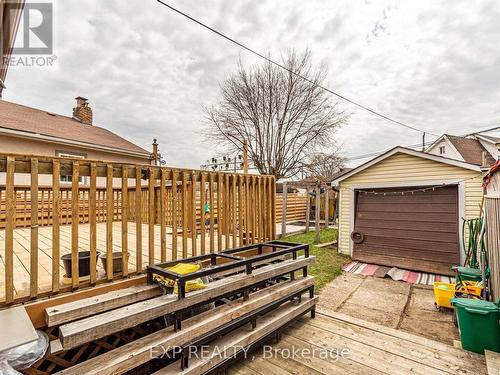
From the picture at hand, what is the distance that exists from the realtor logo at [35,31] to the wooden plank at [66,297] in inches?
147

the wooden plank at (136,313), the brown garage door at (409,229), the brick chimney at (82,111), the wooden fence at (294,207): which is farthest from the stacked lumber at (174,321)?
the brick chimney at (82,111)

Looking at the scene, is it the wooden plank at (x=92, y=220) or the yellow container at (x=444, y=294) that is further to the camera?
the yellow container at (x=444, y=294)

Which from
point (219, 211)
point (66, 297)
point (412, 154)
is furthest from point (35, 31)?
point (412, 154)

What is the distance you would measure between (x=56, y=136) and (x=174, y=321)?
9096mm

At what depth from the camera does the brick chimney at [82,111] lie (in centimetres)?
1209

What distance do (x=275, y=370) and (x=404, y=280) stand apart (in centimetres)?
434

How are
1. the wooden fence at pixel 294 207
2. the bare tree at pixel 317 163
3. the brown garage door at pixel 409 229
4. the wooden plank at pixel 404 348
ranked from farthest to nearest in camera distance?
the bare tree at pixel 317 163 < the wooden fence at pixel 294 207 < the brown garage door at pixel 409 229 < the wooden plank at pixel 404 348

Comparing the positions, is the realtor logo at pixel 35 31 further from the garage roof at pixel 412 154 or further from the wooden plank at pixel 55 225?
the garage roof at pixel 412 154

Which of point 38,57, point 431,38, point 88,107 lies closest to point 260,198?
point 38,57

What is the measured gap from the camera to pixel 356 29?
22.9 feet

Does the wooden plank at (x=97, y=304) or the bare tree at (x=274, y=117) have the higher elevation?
the bare tree at (x=274, y=117)

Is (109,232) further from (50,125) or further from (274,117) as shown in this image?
(274,117)

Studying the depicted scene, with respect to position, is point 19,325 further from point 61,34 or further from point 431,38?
point 431,38

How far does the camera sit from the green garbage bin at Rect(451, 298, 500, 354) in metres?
2.52
